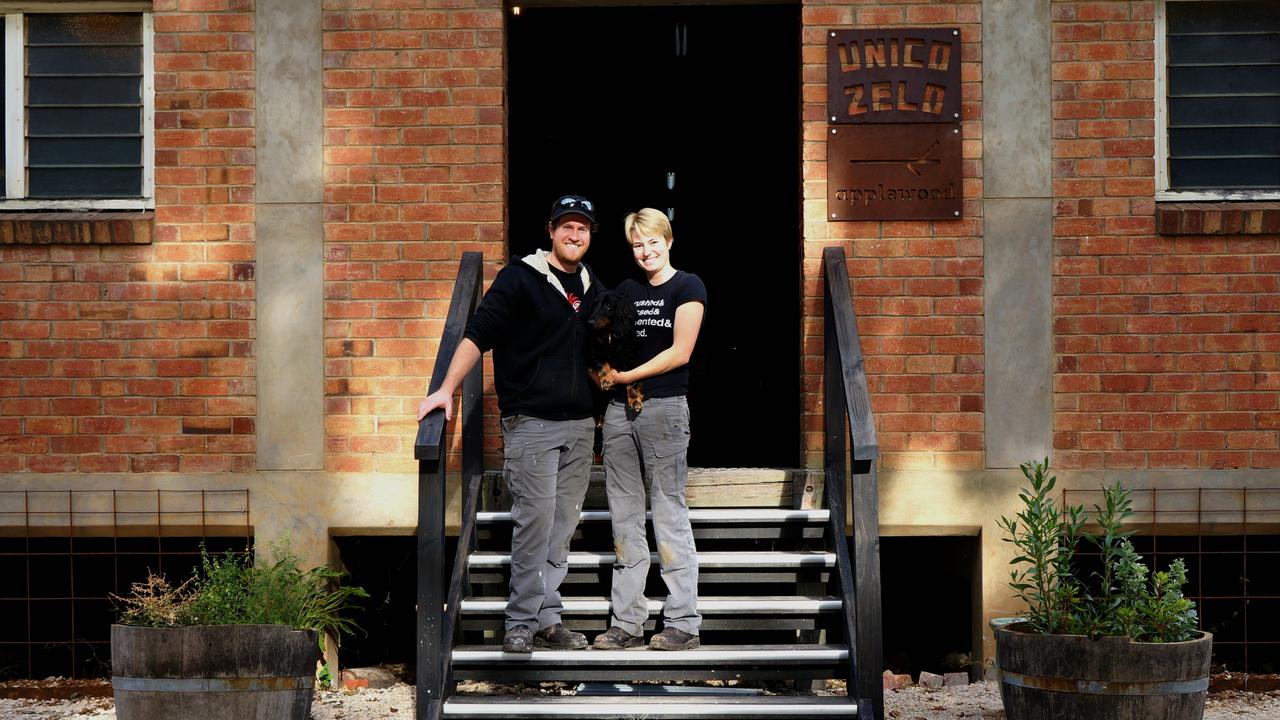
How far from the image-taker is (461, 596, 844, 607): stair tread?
532 centimetres

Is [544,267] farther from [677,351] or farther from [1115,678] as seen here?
[1115,678]

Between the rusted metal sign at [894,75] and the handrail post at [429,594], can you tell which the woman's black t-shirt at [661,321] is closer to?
the handrail post at [429,594]

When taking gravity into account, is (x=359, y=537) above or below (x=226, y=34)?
below

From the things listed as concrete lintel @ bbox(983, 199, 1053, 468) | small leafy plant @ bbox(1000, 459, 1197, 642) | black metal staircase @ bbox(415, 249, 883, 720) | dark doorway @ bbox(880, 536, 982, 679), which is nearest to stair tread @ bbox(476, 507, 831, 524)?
black metal staircase @ bbox(415, 249, 883, 720)

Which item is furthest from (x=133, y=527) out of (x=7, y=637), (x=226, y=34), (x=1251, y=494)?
(x=1251, y=494)

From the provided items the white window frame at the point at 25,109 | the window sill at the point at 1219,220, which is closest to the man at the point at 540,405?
the white window frame at the point at 25,109

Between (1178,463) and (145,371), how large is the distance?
496 centimetres

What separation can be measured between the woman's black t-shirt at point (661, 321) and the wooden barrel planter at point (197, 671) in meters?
1.70

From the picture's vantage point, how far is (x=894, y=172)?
620 centimetres

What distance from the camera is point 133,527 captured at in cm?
634

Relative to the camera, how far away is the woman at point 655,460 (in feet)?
16.8

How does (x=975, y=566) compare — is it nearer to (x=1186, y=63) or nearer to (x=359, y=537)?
(x=1186, y=63)

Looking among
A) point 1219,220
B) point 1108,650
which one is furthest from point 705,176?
point 1108,650

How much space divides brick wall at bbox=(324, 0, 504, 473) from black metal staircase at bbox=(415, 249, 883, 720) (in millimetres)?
522
